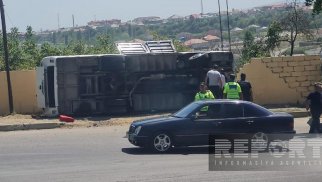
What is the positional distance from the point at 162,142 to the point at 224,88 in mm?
5072

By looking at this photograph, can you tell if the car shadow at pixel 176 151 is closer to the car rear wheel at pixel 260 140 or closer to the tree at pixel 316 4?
the car rear wheel at pixel 260 140

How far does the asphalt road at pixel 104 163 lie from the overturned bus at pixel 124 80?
4.17m

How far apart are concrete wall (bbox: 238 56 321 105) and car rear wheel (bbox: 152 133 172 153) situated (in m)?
10.9

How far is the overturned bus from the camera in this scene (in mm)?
23828

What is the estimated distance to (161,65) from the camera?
24750 millimetres

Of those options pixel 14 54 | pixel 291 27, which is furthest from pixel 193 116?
pixel 14 54

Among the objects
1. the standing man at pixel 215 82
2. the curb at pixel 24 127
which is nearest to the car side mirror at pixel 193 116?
the standing man at pixel 215 82

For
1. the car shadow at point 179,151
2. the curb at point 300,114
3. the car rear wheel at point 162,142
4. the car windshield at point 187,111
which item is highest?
the car windshield at point 187,111

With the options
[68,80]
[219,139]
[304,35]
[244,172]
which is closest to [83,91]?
[68,80]

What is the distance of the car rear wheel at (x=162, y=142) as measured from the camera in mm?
15555

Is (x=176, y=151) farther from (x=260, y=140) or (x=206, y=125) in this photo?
(x=260, y=140)

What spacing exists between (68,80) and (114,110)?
1999 millimetres

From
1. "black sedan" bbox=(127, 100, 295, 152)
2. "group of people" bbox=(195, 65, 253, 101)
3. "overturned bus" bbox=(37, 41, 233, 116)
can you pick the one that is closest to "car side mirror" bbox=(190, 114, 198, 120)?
"black sedan" bbox=(127, 100, 295, 152)

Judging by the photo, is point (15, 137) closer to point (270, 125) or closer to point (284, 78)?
point (270, 125)
